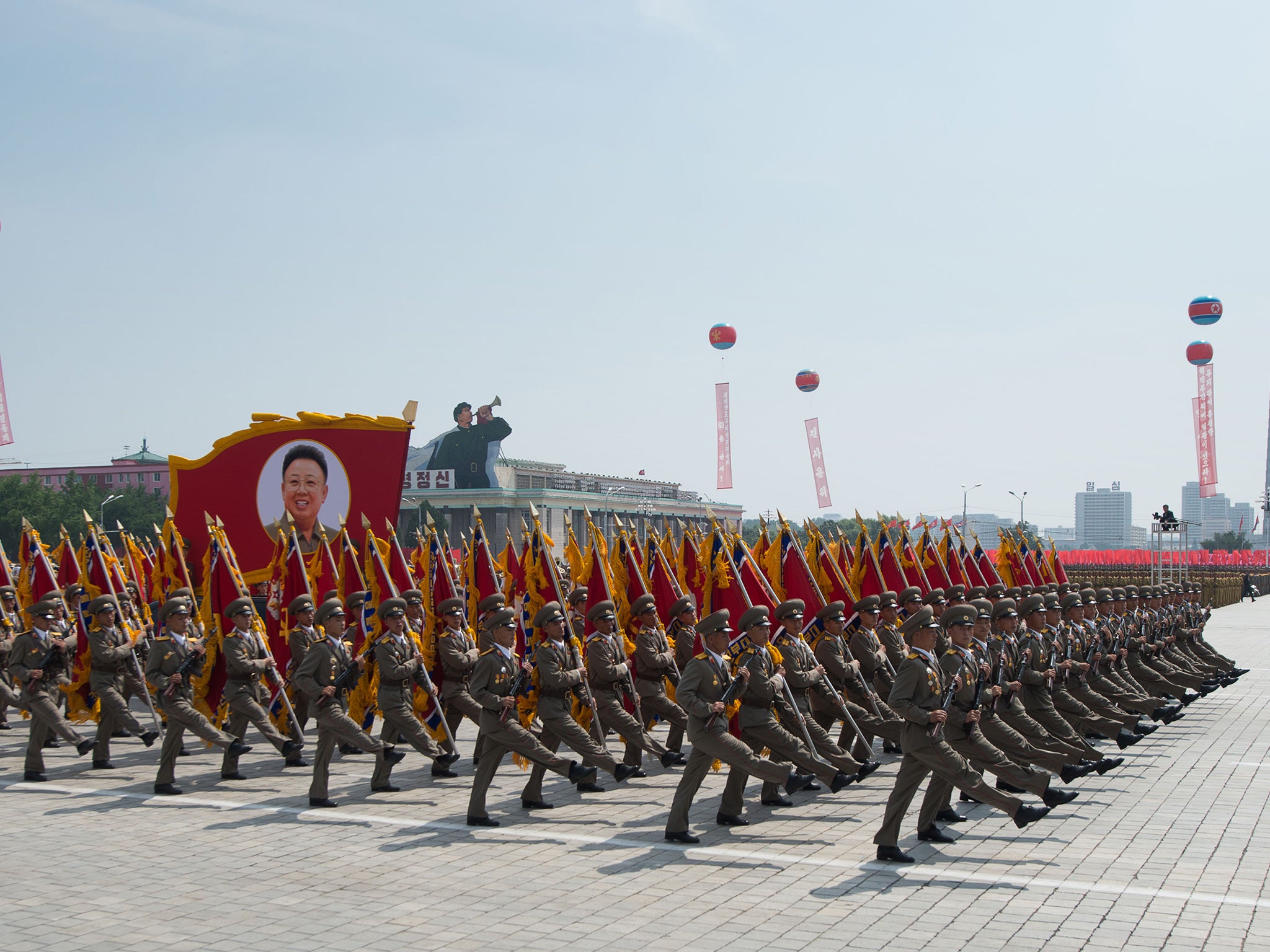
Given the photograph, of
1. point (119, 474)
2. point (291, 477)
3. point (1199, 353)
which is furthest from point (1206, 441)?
point (119, 474)

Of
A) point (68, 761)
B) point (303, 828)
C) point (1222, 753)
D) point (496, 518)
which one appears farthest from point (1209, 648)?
point (496, 518)

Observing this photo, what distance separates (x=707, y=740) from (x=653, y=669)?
2.82 metres

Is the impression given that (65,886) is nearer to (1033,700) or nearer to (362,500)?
(1033,700)

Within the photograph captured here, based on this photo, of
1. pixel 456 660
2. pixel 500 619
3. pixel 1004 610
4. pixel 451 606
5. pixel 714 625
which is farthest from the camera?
pixel 456 660

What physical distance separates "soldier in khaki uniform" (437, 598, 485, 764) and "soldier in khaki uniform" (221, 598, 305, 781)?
1.62m

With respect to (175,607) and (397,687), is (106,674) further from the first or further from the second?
(397,687)

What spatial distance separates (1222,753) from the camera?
13.0m

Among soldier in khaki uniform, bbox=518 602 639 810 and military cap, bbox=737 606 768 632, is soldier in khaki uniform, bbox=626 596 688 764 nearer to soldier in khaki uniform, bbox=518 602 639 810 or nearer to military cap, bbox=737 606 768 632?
soldier in khaki uniform, bbox=518 602 639 810

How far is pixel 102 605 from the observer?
1220 centimetres

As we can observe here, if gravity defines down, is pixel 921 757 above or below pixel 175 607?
below

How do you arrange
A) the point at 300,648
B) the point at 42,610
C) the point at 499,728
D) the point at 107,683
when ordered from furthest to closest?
the point at 300,648
the point at 42,610
the point at 107,683
the point at 499,728

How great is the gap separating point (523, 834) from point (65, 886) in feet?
10.5

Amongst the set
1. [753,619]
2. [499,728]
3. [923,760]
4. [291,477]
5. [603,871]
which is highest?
[291,477]

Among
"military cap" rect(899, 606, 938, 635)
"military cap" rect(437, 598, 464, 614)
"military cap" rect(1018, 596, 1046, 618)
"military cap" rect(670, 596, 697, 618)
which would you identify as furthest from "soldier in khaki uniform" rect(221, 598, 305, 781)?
"military cap" rect(1018, 596, 1046, 618)
